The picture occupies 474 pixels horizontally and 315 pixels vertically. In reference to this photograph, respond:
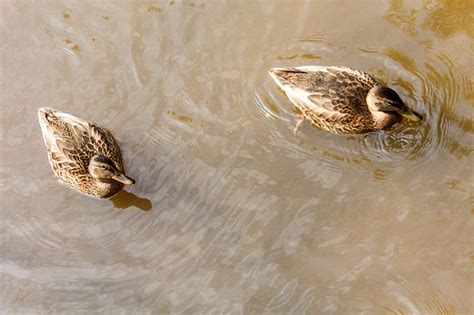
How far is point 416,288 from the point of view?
4.88 meters

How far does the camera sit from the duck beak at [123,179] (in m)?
4.95

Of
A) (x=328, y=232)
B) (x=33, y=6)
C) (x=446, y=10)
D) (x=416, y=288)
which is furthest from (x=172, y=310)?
(x=446, y=10)

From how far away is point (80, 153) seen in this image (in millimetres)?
5117

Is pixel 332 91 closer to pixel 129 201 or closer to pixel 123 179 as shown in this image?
pixel 123 179

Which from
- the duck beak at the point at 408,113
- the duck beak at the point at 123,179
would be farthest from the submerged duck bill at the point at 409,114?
the duck beak at the point at 123,179

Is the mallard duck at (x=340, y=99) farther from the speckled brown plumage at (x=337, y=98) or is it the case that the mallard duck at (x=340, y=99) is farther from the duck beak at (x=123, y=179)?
the duck beak at (x=123, y=179)

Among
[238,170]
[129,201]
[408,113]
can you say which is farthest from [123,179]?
[408,113]

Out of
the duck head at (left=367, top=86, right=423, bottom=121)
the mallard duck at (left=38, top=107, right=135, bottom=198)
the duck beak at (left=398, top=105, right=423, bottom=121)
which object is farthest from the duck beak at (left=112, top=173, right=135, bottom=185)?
the duck beak at (left=398, top=105, right=423, bottom=121)

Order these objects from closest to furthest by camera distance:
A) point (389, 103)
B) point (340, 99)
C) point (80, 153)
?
point (389, 103) → point (340, 99) → point (80, 153)

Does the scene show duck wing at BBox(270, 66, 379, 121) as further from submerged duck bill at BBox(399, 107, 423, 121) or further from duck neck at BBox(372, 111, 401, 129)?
submerged duck bill at BBox(399, 107, 423, 121)

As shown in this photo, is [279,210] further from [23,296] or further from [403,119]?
[23,296]

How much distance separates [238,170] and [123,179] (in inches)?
42.8

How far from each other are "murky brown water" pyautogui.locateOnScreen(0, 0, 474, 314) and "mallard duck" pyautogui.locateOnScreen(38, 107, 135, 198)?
255 mm

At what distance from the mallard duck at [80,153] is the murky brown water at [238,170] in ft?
0.84
